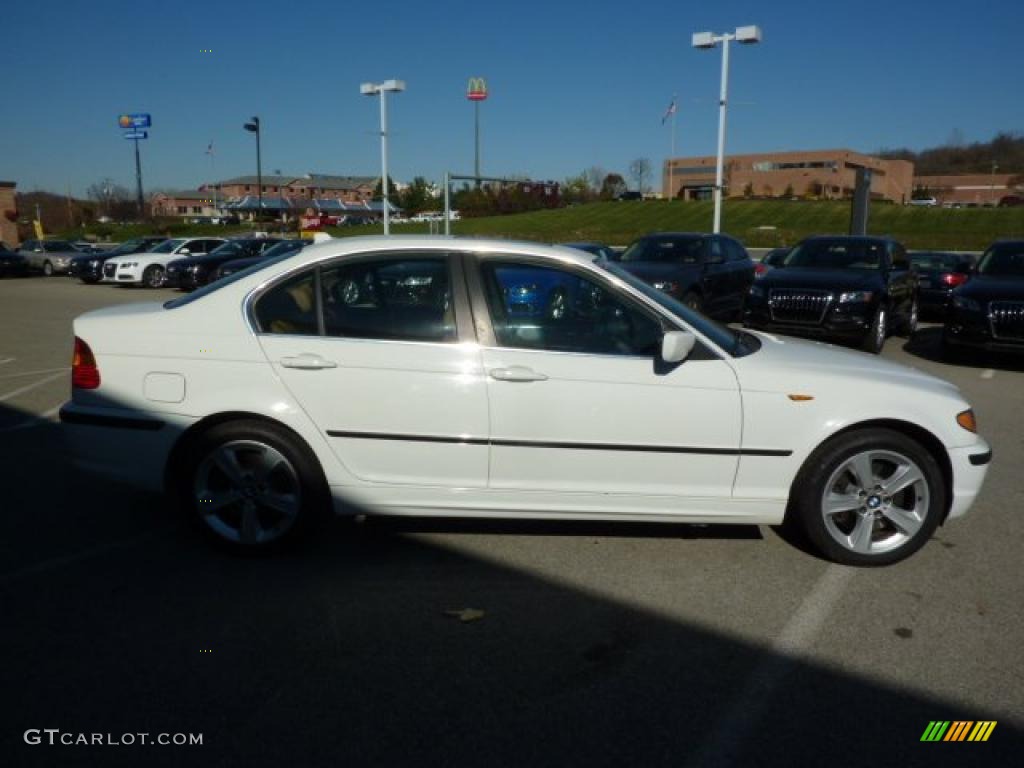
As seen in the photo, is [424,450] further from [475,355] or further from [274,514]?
[274,514]

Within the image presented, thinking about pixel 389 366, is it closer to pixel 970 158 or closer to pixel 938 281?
pixel 938 281

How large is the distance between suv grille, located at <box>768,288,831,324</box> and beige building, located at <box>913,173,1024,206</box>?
119 meters

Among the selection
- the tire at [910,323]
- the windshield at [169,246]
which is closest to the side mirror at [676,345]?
the tire at [910,323]

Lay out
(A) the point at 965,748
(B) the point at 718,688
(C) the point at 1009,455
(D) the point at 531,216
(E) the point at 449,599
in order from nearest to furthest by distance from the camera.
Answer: (A) the point at 965,748
(B) the point at 718,688
(E) the point at 449,599
(C) the point at 1009,455
(D) the point at 531,216

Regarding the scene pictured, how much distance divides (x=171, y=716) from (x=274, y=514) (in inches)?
53.0

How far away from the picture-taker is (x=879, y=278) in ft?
35.6

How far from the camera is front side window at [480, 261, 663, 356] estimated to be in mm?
3807

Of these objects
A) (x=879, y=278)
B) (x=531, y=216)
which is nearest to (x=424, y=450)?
(x=879, y=278)

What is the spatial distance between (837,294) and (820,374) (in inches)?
286

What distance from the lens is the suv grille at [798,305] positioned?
34.3ft

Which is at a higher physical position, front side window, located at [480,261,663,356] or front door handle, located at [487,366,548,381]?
front side window, located at [480,261,663,356]

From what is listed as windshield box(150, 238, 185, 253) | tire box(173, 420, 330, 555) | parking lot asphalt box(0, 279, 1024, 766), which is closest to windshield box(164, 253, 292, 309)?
tire box(173, 420, 330, 555)

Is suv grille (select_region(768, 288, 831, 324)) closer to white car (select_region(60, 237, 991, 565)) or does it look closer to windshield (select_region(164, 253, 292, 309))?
white car (select_region(60, 237, 991, 565))

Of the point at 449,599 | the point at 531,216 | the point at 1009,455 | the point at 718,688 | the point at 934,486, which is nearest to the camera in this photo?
the point at 718,688
